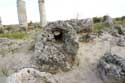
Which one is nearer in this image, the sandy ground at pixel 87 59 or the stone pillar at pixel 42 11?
the sandy ground at pixel 87 59

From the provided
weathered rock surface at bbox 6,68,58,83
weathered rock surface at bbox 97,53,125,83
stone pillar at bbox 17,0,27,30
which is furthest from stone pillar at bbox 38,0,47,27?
weathered rock surface at bbox 6,68,58,83

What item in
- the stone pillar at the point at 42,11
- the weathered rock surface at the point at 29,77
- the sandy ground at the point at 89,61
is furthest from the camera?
the stone pillar at the point at 42,11

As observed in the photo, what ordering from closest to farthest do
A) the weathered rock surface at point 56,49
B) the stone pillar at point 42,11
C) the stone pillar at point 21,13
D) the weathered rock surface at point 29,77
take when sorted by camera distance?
the weathered rock surface at point 29,77 < the weathered rock surface at point 56,49 < the stone pillar at point 42,11 < the stone pillar at point 21,13

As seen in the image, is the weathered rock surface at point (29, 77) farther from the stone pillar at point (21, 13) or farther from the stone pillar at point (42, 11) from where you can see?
the stone pillar at point (21, 13)

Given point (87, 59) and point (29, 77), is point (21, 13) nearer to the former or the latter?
point (87, 59)

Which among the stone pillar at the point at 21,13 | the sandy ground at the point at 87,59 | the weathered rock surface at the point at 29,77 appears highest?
the stone pillar at the point at 21,13

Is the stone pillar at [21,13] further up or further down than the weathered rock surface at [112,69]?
further up

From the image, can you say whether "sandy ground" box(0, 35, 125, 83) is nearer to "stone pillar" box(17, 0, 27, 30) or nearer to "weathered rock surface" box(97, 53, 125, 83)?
"weathered rock surface" box(97, 53, 125, 83)

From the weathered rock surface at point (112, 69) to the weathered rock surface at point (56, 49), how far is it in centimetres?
86

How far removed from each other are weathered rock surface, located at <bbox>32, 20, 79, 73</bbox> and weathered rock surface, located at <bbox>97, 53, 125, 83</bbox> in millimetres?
857

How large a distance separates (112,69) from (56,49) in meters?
1.62

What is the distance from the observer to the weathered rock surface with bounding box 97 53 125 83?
6.28 metres

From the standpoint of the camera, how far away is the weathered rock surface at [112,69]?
6.28 m

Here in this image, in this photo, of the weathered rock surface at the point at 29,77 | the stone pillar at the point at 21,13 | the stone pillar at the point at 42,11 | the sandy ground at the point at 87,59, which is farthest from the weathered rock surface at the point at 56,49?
the stone pillar at the point at 21,13
